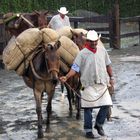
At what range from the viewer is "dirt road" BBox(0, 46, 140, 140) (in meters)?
8.20

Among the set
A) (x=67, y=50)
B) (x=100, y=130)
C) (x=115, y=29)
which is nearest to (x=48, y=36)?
(x=67, y=50)

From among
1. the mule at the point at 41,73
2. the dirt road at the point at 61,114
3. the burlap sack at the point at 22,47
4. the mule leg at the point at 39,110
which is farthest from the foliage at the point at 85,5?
the mule leg at the point at 39,110

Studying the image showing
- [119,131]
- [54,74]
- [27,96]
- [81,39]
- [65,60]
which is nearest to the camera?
[54,74]

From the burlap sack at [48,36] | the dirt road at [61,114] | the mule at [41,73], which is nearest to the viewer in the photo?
the mule at [41,73]

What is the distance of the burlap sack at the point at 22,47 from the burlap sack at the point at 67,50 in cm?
55

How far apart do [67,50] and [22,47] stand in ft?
2.74

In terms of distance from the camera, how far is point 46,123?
8.65 meters

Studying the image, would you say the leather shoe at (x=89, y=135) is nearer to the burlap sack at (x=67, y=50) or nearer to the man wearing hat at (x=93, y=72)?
the man wearing hat at (x=93, y=72)

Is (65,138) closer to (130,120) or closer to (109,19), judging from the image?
(130,120)

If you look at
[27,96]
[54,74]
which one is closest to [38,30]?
[54,74]

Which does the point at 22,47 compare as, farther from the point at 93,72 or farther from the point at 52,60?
the point at 93,72

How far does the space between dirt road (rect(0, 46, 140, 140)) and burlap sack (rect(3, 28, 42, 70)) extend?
115 cm

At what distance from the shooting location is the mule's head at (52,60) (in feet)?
25.0

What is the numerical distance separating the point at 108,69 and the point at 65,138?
4.26ft
